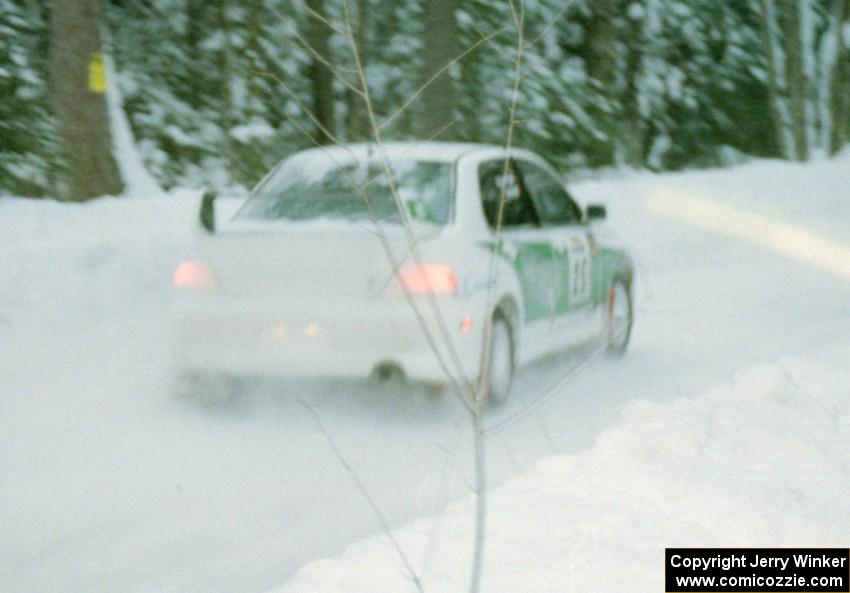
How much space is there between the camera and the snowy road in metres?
5.46

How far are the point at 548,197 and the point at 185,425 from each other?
2961 mm

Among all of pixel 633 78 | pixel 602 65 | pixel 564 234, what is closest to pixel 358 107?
pixel 602 65

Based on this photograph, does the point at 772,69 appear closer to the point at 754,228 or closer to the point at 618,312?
the point at 754,228

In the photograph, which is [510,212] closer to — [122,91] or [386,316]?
[386,316]

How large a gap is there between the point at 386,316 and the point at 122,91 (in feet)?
56.2

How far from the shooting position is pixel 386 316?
738cm

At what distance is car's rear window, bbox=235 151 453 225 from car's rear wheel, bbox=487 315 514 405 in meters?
0.73

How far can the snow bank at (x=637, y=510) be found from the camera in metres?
4.44

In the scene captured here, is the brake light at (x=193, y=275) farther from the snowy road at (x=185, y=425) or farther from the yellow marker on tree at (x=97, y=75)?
the yellow marker on tree at (x=97, y=75)

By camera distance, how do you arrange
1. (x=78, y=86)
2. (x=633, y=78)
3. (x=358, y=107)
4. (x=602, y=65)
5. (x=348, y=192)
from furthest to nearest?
(x=633, y=78), (x=602, y=65), (x=358, y=107), (x=78, y=86), (x=348, y=192)

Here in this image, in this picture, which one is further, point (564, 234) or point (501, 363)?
point (564, 234)

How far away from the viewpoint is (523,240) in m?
8.38

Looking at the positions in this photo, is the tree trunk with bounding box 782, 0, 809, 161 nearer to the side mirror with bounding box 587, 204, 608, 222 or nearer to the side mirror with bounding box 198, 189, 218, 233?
the side mirror with bounding box 587, 204, 608, 222

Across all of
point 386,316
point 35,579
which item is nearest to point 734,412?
point 386,316
